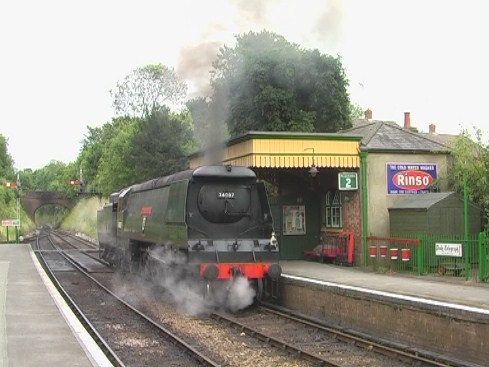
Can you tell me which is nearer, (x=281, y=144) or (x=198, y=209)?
(x=198, y=209)

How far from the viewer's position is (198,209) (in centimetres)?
1320

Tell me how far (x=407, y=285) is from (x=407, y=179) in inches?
224

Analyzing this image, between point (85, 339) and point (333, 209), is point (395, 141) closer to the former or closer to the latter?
point (333, 209)

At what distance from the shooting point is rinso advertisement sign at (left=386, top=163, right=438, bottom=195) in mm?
17609

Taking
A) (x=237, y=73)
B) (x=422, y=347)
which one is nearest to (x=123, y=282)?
(x=237, y=73)

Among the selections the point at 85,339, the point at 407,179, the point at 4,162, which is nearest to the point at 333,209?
the point at 407,179

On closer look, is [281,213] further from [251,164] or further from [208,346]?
[208,346]

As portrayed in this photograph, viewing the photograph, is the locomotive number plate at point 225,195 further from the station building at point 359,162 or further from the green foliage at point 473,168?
the green foliage at point 473,168

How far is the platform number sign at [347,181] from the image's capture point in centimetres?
1734

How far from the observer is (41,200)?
288 feet

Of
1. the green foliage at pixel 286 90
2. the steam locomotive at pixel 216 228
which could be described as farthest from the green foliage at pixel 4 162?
the steam locomotive at pixel 216 228

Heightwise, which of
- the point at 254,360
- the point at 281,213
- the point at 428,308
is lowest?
the point at 254,360

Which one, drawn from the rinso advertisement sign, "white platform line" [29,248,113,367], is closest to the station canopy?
the rinso advertisement sign

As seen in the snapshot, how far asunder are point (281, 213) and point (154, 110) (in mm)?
24207
